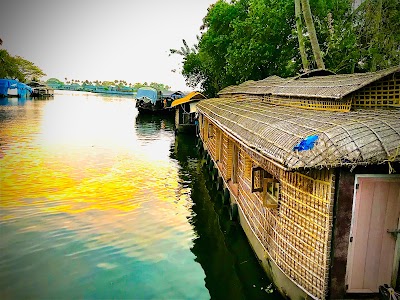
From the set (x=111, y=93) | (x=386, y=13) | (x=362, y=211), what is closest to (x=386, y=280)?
(x=362, y=211)

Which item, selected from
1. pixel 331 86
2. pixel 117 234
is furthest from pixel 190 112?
pixel 331 86

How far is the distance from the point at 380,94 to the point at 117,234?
7125 mm

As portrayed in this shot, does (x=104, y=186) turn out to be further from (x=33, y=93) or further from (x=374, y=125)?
(x=33, y=93)

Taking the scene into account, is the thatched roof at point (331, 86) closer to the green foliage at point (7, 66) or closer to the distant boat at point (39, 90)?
the green foliage at point (7, 66)

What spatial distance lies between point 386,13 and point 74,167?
1629 centimetres

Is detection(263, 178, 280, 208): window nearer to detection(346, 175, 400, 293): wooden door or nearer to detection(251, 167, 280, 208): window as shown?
detection(251, 167, 280, 208): window

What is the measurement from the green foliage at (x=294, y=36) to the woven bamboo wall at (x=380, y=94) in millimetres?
9235

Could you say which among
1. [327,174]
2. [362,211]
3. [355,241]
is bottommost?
[355,241]

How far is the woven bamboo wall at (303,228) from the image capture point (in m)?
4.84

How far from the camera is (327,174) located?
4.74m

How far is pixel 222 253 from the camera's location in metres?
8.32

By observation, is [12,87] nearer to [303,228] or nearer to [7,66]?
[7,66]

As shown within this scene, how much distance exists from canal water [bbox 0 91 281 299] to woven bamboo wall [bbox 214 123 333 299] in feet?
3.74

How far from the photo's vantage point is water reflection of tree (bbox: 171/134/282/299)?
674cm
